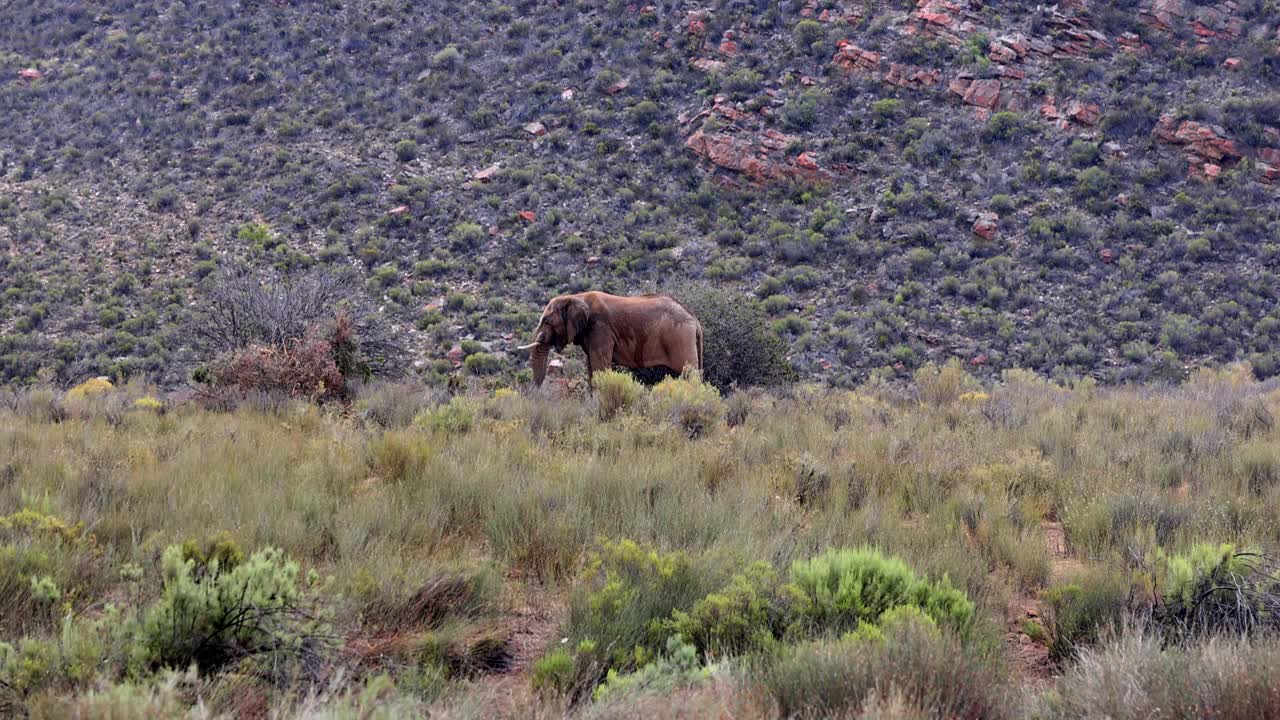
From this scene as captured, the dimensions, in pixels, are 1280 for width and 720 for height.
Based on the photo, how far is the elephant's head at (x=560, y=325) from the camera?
538 inches

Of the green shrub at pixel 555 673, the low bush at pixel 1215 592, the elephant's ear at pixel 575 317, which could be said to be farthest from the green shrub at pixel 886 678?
the elephant's ear at pixel 575 317

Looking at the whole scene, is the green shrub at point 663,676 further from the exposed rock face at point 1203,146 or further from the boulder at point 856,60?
the boulder at point 856,60

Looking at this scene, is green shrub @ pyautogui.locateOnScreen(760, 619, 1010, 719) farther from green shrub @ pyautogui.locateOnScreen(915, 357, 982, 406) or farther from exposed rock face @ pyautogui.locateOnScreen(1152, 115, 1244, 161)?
exposed rock face @ pyautogui.locateOnScreen(1152, 115, 1244, 161)

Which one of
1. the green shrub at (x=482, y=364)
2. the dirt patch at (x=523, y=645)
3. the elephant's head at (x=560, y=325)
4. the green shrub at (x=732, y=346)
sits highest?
the dirt patch at (x=523, y=645)

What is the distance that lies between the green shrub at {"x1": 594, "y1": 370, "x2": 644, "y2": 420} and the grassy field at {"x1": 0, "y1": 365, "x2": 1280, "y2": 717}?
4.68 ft

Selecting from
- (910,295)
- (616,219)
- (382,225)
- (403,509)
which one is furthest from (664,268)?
(403,509)

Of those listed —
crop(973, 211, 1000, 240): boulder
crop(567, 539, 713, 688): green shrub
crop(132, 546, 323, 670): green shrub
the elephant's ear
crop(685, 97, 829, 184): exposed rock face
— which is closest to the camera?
crop(132, 546, 323, 670): green shrub

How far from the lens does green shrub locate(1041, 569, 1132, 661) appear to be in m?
Answer: 4.38

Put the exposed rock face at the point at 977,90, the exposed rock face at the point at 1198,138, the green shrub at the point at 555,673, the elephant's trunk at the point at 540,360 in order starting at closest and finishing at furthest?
the green shrub at the point at 555,673, the elephant's trunk at the point at 540,360, the exposed rock face at the point at 1198,138, the exposed rock face at the point at 977,90

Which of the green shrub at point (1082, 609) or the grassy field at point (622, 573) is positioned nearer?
the grassy field at point (622, 573)

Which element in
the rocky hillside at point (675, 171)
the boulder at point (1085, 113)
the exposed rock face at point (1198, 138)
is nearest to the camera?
the rocky hillside at point (675, 171)

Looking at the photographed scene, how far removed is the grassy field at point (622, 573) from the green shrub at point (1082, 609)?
0.02m

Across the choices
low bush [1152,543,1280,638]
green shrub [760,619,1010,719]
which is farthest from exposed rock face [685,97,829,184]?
green shrub [760,619,1010,719]

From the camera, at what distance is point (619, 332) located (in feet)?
46.1
